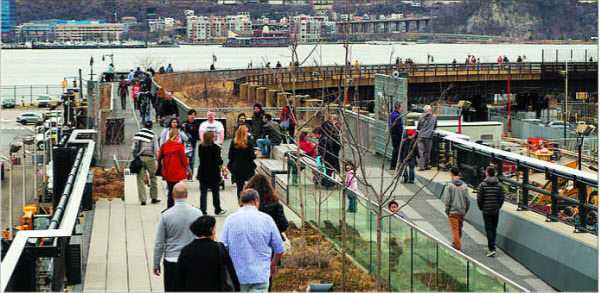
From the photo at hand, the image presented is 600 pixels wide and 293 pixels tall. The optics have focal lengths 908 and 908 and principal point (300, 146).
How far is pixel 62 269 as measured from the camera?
933cm

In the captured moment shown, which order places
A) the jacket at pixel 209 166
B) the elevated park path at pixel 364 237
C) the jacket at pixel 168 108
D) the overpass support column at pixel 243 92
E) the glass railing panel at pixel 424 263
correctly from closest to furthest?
the elevated park path at pixel 364 237
the glass railing panel at pixel 424 263
the jacket at pixel 209 166
the jacket at pixel 168 108
the overpass support column at pixel 243 92

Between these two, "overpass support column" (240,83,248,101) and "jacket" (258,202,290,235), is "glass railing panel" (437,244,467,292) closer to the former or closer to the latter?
"jacket" (258,202,290,235)

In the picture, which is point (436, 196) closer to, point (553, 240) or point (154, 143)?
point (553, 240)

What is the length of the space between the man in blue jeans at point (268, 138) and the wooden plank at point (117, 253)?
5.34 meters

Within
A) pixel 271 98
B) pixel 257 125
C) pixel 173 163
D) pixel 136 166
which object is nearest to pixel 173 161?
pixel 173 163

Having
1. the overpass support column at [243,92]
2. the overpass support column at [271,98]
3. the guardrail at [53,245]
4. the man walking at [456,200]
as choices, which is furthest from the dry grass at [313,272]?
the overpass support column at [243,92]

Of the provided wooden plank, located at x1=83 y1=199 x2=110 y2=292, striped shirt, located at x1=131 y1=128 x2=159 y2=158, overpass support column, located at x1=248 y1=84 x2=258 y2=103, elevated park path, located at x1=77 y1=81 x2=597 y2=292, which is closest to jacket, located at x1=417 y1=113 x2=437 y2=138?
elevated park path, located at x1=77 y1=81 x2=597 y2=292

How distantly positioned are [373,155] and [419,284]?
14178 millimetres

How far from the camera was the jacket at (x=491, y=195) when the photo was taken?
13.8 meters

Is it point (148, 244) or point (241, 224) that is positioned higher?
point (241, 224)

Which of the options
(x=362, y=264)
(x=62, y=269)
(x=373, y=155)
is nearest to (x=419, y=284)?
(x=362, y=264)

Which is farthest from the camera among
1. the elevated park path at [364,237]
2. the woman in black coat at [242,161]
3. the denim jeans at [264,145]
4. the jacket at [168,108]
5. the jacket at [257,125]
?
the jacket at [168,108]

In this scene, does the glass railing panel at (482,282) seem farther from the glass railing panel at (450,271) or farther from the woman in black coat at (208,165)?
the woman in black coat at (208,165)

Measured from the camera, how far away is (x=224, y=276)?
7.04 metres
